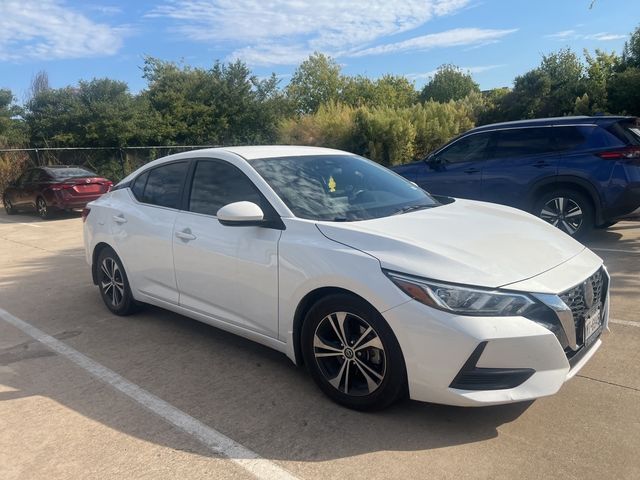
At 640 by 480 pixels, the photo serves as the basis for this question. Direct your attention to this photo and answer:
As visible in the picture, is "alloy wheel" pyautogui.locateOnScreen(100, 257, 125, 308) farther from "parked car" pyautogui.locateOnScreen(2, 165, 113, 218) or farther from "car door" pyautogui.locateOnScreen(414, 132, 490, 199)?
"parked car" pyautogui.locateOnScreen(2, 165, 113, 218)

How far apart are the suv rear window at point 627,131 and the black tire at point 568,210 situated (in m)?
0.91

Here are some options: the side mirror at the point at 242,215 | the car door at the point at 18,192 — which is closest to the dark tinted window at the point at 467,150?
the side mirror at the point at 242,215

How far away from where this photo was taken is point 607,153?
7.23m

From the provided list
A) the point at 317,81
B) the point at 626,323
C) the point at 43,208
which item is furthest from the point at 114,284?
the point at 317,81

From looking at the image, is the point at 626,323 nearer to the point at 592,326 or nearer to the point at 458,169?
the point at 592,326

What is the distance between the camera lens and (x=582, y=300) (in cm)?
309

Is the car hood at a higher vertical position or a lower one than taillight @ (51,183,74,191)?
higher

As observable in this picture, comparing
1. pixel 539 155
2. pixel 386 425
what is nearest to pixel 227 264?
pixel 386 425

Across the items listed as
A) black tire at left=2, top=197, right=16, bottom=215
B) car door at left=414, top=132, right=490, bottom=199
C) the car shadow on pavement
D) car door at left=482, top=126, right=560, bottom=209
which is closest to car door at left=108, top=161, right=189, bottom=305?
the car shadow on pavement

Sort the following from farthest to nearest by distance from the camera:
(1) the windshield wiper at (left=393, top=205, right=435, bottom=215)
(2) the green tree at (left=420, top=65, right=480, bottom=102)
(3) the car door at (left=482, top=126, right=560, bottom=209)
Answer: (2) the green tree at (left=420, top=65, right=480, bottom=102)
(3) the car door at (left=482, top=126, right=560, bottom=209)
(1) the windshield wiper at (left=393, top=205, right=435, bottom=215)

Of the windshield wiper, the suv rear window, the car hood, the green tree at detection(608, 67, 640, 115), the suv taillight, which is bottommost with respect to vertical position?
the car hood

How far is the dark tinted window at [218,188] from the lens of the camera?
4016 mm

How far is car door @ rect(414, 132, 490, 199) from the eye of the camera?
8.45 m

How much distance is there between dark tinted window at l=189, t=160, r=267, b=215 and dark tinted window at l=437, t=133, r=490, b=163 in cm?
538
